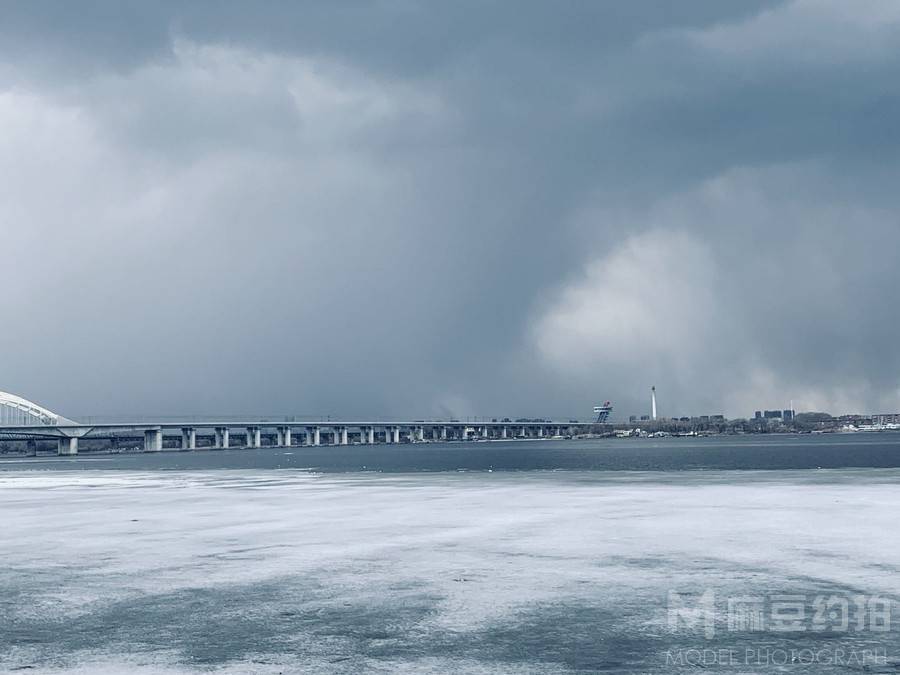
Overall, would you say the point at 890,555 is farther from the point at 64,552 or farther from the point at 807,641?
the point at 64,552

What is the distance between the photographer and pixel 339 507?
36531mm

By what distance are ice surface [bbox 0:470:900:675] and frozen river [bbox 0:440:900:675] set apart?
69 millimetres

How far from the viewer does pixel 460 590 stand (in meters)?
16.7

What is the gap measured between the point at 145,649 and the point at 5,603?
5.27m

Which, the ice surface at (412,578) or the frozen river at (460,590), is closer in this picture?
the frozen river at (460,590)

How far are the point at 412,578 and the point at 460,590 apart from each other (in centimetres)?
175

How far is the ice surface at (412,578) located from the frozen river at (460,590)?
0.07 m

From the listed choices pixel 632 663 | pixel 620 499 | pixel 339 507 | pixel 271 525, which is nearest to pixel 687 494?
pixel 620 499

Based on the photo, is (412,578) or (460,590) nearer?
(460,590)

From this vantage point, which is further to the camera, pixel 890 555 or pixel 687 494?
pixel 687 494

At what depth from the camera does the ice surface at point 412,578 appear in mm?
12422

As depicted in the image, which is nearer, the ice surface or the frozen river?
the frozen river

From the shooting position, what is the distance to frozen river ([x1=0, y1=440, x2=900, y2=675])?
477 inches

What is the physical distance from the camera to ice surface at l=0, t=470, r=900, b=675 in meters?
12.4
